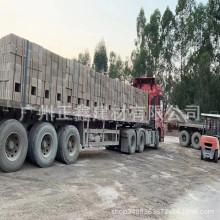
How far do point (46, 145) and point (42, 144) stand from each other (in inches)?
6.3

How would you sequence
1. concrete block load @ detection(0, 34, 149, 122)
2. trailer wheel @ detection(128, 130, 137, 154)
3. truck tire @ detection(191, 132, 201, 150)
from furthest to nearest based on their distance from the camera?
truck tire @ detection(191, 132, 201, 150) < trailer wheel @ detection(128, 130, 137, 154) < concrete block load @ detection(0, 34, 149, 122)

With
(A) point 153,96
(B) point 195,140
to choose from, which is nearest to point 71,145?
(A) point 153,96

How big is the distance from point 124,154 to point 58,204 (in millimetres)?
7758

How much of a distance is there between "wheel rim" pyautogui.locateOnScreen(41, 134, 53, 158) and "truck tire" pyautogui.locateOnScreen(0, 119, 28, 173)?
764 millimetres

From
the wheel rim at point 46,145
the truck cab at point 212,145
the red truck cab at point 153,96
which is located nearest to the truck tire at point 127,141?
the red truck cab at point 153,96

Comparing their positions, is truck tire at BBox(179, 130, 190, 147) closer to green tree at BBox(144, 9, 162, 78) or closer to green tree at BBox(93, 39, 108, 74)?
green tree at BBox(144, 9, 162, 78)

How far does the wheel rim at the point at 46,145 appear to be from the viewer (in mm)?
6812

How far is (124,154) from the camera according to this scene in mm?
11641

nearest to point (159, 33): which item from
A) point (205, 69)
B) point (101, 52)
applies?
point (205, 69)

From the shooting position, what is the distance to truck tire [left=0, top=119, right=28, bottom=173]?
5.53 meters

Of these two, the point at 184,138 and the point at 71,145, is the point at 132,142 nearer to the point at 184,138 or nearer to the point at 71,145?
the point at 71,145

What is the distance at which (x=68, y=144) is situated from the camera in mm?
7789

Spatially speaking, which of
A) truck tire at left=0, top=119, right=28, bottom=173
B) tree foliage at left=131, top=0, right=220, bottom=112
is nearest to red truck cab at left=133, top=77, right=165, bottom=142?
truck tire at left=0, top=119, right=28, bottom=173

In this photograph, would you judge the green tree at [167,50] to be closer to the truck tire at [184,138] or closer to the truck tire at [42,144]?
the truck tire at [184,138]
